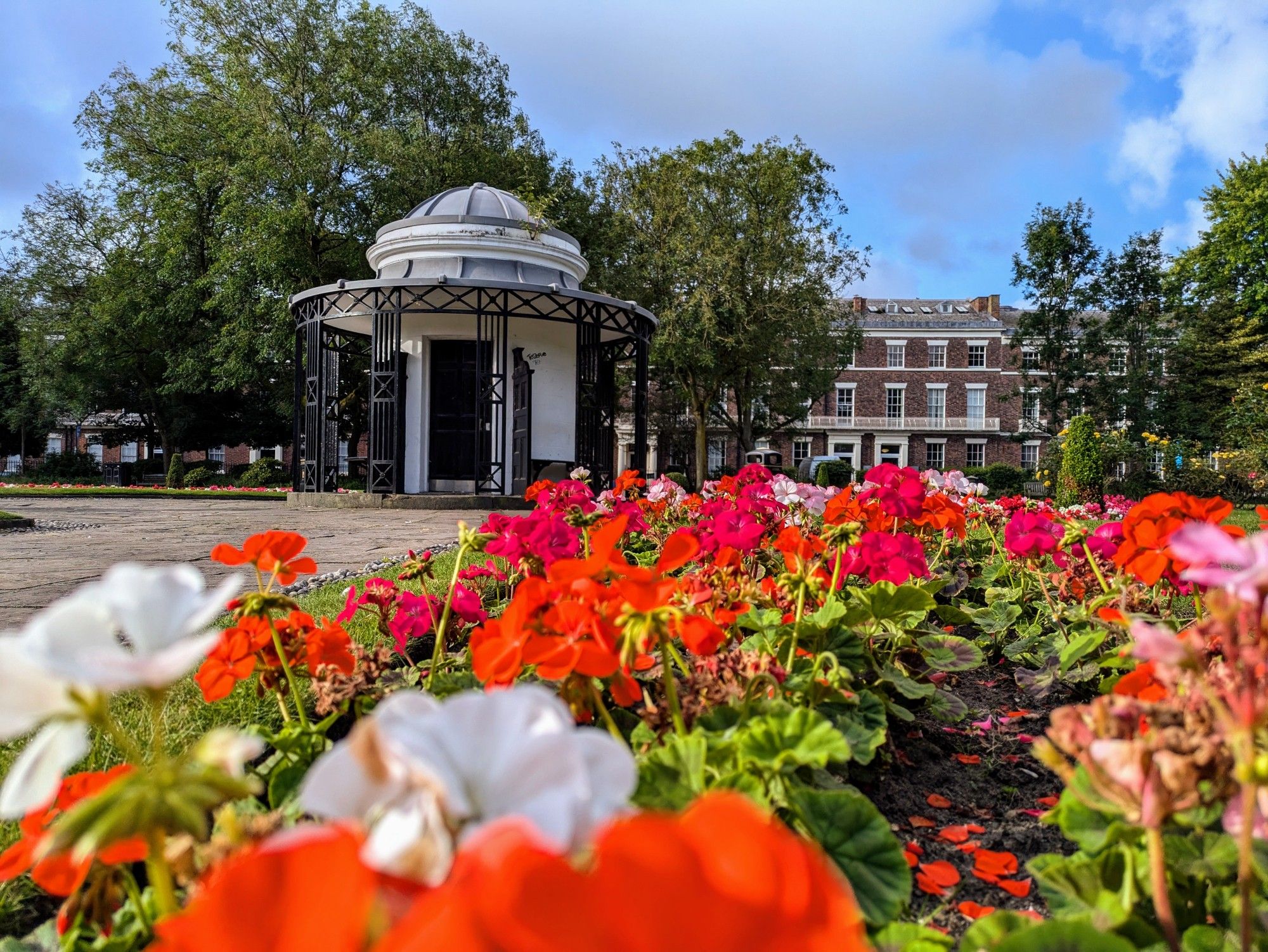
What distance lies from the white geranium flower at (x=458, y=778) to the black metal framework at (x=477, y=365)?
10227 mm

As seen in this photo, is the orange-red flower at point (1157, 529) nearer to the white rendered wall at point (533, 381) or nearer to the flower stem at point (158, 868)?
the flower stem at point (158, 868)

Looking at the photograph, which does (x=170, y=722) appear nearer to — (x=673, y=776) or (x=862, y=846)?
(x=673, y=776)

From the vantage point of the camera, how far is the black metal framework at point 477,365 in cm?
1098

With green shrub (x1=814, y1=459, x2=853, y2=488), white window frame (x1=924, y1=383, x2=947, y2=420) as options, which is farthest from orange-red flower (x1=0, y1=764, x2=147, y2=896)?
white window frame (x1=924, y1=383, x2=947, y2=420)

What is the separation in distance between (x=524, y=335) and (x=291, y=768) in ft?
39.2

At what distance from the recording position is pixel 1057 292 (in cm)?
2628

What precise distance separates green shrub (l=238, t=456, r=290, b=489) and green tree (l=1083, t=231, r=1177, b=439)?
24.6 m

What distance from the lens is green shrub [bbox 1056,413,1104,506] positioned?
14.2 metres

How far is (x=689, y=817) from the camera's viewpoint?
305 millimetres

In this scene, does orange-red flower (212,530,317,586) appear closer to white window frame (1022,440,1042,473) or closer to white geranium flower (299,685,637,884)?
white geranium flower (299,685,637,884)

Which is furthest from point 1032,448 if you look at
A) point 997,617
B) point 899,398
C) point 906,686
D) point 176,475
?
point 906,686

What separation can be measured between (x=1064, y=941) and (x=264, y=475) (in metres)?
22.7

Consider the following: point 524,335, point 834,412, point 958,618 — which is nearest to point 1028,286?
point 834,412

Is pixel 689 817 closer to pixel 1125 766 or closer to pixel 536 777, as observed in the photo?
pixel 536 777
